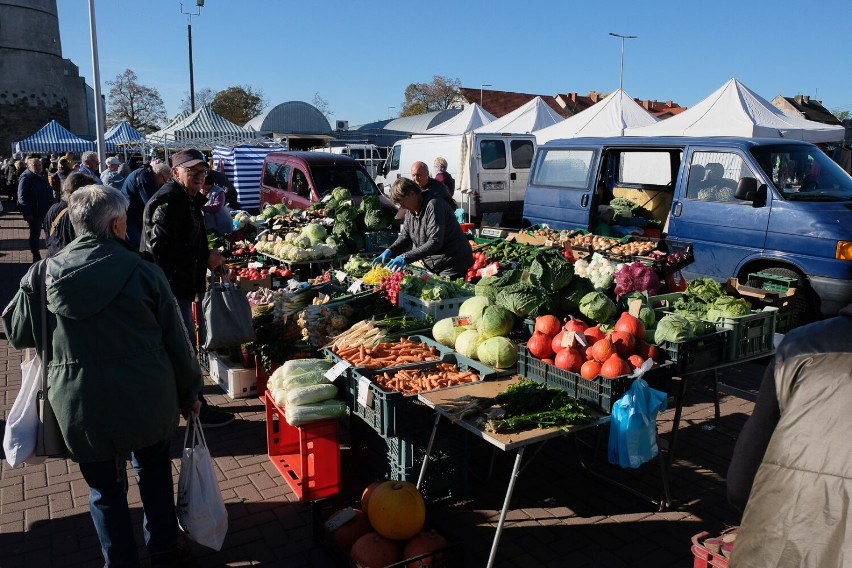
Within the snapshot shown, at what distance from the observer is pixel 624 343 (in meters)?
3.84

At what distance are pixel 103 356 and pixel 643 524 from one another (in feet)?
10.1

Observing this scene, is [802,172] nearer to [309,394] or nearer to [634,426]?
[634,426]

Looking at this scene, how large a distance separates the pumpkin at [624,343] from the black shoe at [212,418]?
3166mm

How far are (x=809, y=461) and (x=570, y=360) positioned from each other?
2254 mm

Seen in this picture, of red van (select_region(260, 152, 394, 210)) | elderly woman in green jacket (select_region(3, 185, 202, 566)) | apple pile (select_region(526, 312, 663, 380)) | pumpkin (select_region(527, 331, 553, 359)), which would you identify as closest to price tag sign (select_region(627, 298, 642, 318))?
apple pile (select_region(526, 312, 663, 380))

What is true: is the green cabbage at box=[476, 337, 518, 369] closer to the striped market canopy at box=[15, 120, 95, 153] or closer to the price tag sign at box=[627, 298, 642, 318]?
the price tag sign at box=[627, 298, 642, 318]

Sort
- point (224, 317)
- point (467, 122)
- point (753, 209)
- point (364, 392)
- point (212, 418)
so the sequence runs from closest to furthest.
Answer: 1. point (364, 392)
2. point (224, 317)
3. point (212, 418)
4. point (753, 209)
5. point (467, 122)

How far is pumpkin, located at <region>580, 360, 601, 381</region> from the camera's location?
3.66m

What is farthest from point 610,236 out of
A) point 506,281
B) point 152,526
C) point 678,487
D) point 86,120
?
point 86,120

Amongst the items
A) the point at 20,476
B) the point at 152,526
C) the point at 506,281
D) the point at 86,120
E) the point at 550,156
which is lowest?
the point at 20,476

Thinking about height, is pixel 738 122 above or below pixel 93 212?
above

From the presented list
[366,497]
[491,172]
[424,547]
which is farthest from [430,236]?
[491,172]

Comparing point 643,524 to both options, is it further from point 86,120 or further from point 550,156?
point 86,120

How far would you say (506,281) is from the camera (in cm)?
498
